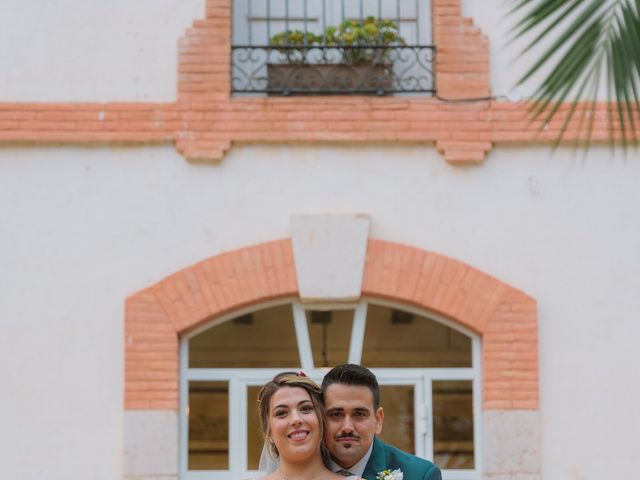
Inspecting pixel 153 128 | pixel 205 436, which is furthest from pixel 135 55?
pixel 205 436

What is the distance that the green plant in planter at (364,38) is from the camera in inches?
434

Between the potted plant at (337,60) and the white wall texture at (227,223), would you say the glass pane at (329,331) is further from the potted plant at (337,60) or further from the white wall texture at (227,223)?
the potted plant at (337,60)

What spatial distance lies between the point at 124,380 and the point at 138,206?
118 centimetres

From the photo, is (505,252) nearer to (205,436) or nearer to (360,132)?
Answer: (360,132)

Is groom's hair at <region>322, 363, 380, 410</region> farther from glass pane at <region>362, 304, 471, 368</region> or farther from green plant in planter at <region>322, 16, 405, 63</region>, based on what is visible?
green plant in planter at <region>322, 16, 405, 63</region>

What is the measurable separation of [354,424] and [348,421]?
29 millimetres

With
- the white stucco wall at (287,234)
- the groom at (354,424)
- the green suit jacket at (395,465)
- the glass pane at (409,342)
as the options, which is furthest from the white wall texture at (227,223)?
the groom at (354,424)

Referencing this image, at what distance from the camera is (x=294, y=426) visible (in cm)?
609

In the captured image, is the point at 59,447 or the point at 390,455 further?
the point at 59,447

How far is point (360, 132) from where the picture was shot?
1081cm

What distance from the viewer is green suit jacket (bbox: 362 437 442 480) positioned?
656 centimetres

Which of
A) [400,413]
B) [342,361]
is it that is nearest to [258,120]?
[342,361]

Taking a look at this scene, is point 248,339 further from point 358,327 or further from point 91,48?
point 91,48

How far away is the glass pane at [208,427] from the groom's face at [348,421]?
175 inches
